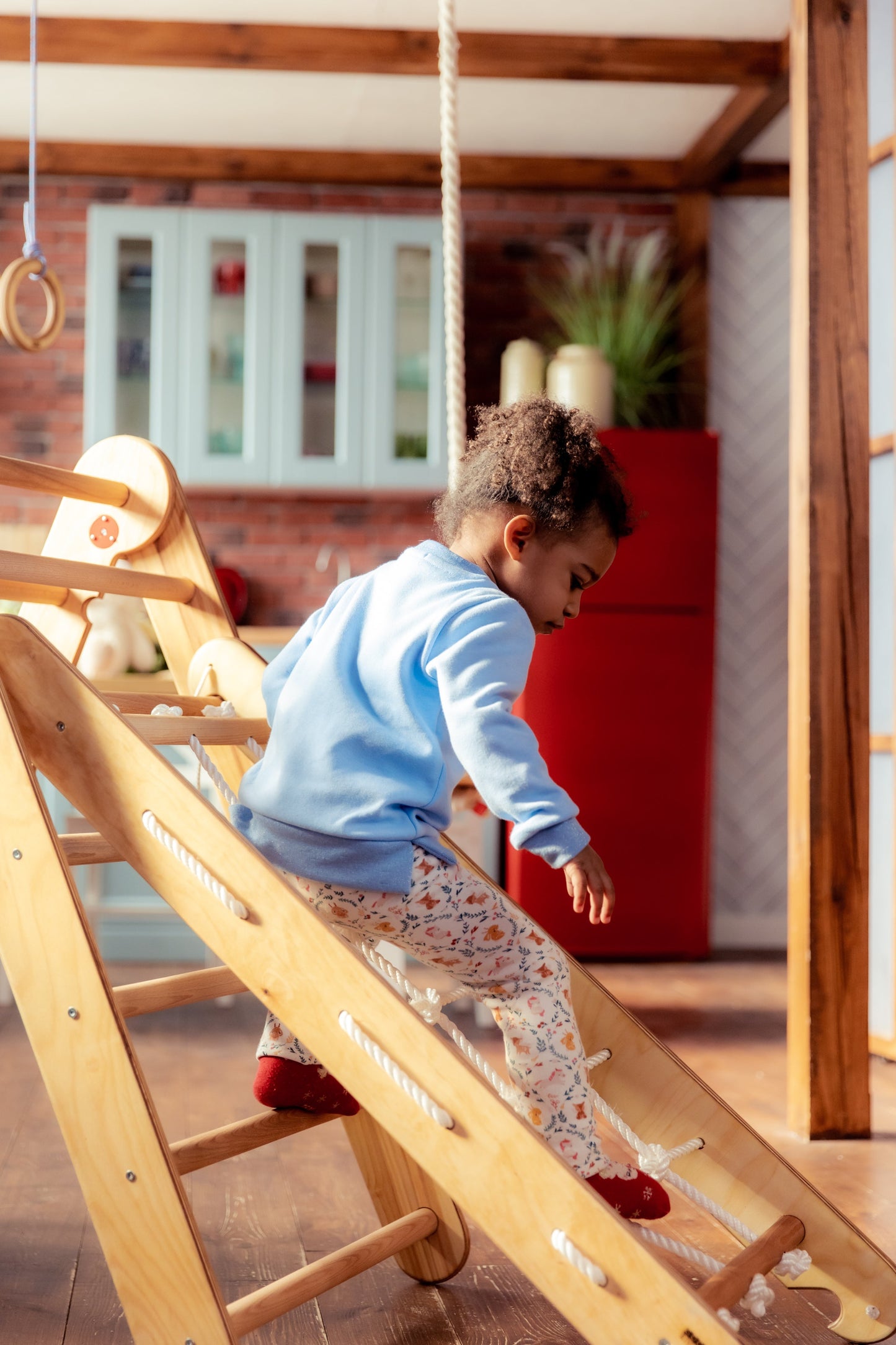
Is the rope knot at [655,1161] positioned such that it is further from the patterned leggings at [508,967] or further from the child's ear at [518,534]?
the child's ear at [518,534]

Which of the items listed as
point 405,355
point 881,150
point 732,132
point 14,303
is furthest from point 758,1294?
point 732,132

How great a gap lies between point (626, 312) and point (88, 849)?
122 inches

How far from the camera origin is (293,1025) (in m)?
1.15

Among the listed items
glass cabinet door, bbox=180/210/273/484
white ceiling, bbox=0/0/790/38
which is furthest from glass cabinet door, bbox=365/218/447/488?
white ceiling, bbox=0/0/790/38

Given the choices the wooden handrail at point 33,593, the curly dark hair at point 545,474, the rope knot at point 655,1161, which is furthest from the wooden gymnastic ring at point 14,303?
the rope knot at point 655,1161

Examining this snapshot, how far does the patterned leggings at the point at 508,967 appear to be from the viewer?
1324mm

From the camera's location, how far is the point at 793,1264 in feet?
4.52

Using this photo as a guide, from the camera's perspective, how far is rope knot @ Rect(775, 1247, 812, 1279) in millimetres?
1377

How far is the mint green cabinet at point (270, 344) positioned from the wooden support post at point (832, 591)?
1.82 m

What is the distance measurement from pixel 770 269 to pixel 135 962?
3040 millimetres

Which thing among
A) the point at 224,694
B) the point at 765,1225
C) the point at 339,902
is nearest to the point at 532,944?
the point at 339,902

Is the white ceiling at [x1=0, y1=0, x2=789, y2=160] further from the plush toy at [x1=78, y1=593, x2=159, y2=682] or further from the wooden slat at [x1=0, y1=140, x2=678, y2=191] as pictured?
the plush toy at [x1=78, y1=593, x2=159, y2=682]

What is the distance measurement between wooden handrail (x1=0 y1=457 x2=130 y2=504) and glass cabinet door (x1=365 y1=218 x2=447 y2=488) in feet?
7.32

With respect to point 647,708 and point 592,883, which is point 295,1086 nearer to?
point 592,883
